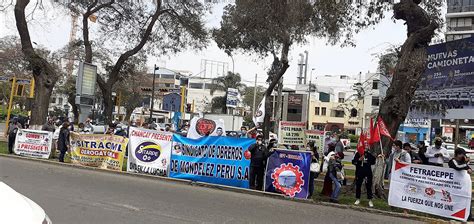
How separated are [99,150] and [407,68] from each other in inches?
400

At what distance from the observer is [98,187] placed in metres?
11.2

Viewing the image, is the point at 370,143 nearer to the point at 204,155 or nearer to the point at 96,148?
the point at 204,155


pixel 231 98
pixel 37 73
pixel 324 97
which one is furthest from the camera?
pixel 324 97

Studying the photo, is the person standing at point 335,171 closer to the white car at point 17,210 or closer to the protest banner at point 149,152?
the protest banner at point 149,152

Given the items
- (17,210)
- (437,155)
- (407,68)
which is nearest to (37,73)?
(407,68)

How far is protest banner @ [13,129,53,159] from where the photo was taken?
1722cm

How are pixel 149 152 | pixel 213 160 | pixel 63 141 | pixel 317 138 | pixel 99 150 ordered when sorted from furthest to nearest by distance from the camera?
pixel 317 138
pixel 63 141
pixel 99 150
pixel 149 152
pixel 213 160

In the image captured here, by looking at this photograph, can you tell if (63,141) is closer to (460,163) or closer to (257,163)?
(257,163)

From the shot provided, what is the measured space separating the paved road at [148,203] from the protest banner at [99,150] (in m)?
1.86

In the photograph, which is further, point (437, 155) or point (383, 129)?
point (437, 155)

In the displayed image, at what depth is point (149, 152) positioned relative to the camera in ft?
47.4

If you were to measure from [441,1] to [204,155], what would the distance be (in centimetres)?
833

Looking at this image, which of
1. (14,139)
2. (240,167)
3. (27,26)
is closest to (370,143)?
(240,167)

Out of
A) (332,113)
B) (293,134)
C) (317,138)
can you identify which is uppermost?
(332,113)
